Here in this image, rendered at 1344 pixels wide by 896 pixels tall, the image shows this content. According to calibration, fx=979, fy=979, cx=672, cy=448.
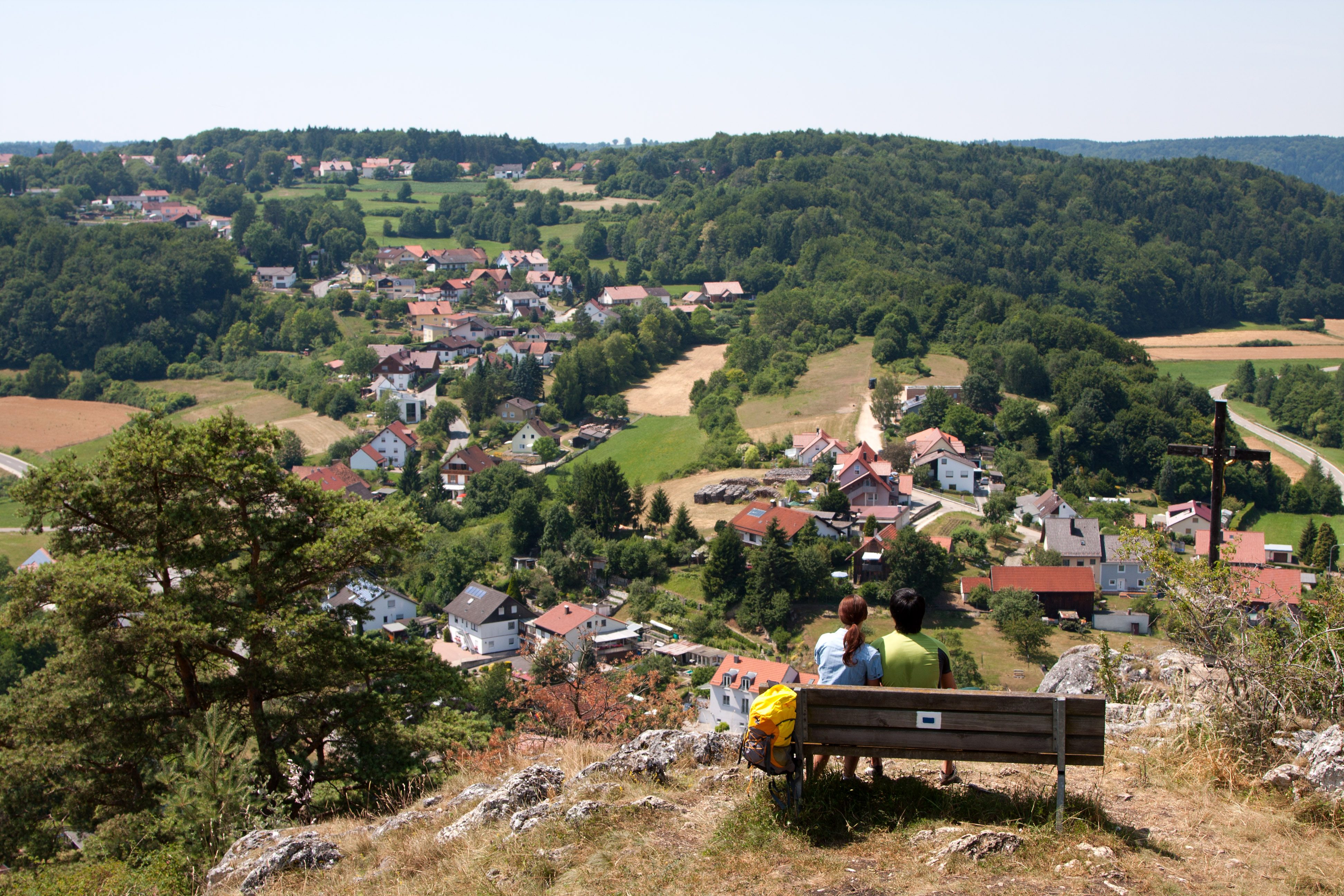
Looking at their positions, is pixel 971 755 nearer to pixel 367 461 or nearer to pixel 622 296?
pixel 367 461

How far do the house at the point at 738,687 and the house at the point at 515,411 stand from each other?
1262 inches

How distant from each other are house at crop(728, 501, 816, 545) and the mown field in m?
7.09

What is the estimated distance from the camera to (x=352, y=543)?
880cm

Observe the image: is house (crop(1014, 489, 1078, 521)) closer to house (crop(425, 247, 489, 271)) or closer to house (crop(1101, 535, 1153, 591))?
house (crop(1101, 535, 1153, 591))

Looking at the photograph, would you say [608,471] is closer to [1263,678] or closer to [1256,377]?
[1263,678]

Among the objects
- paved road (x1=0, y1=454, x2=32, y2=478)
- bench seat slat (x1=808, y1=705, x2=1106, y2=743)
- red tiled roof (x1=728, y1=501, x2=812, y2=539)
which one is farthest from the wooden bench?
paved road (x1=0, y1=454, x2=32, y2=478)

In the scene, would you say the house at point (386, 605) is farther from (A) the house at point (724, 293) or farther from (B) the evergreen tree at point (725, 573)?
(A) the house at point (724, 293)

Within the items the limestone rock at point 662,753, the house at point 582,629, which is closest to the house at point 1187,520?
the house at point 582,629

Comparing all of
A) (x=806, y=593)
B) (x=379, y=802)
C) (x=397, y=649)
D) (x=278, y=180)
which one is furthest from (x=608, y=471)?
(x=278, y=180)

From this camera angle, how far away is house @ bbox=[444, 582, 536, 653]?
30.5 m

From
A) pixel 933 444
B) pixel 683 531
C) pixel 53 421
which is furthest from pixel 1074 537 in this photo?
pixel 53 421

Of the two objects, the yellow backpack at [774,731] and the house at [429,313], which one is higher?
the yellow backpack at [774,731]

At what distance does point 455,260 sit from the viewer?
89.0 m

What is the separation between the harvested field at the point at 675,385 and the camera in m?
55.7
